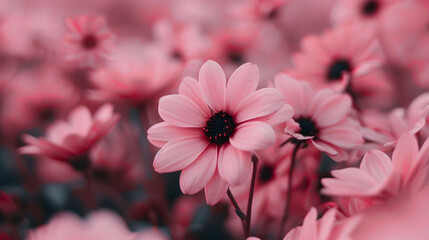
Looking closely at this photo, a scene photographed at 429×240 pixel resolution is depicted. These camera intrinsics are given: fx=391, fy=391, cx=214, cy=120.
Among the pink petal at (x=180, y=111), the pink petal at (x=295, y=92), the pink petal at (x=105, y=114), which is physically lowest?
the pink petal at (x=295, y=92)

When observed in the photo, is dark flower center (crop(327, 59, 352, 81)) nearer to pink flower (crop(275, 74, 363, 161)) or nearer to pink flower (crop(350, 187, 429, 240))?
pink flower (crop(275, 74, 363, 161))

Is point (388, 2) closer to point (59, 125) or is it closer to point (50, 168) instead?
point (59, 125)

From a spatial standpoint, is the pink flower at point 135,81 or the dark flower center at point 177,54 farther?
the dark flower center at point 177,54

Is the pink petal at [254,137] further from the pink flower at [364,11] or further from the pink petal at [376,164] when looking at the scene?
the pink flower at [364,11]

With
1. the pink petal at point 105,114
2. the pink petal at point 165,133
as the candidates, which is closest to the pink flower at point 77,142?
the pink petal at point 105,114

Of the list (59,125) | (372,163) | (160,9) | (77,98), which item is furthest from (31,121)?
(372,163)

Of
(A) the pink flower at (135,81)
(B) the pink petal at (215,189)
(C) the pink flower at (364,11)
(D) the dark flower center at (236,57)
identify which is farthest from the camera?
(D) the dark flower center at (236,57)

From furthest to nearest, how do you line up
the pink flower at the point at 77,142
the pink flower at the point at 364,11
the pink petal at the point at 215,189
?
the pink flower at the point at 364,11 < the pink flower at the point at 77,142 < the pink petal at the point at 215,189

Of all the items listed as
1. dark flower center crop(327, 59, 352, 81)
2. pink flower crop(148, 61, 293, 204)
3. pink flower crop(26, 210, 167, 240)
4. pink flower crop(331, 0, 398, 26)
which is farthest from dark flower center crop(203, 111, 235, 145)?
pink flower crop(331, 0, 398, 26)

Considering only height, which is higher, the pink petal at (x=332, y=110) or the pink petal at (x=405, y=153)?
the pink petal at (x=332, y=110)
